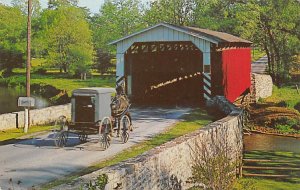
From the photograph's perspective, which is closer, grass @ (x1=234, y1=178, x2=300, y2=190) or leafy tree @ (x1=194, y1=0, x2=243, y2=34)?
grass @ (x1=234, y1=178, x2=300, y2=190)

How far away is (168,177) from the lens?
11.7 metres

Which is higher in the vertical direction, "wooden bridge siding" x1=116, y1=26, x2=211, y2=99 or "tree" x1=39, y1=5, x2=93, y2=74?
"tree" x1=39, y1=5, x2=93, y2=74

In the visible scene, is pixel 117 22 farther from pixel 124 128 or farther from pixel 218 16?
pixel 124 128

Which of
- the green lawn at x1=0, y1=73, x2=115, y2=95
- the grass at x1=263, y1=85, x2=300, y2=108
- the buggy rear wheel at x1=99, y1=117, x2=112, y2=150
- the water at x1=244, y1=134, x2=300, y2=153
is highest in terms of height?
the green lawn at x1=0, y1=73, x2=115, y2=95

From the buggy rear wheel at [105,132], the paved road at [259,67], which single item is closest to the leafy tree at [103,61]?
the paved road at [259,67]

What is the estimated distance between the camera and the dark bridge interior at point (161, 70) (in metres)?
29.3

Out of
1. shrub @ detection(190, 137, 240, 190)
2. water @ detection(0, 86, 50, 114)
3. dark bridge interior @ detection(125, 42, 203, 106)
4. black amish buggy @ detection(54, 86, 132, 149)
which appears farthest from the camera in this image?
water @ detection(0, 86, 50, 114)

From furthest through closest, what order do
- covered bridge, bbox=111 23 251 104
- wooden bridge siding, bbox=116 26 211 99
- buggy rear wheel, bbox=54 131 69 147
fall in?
covered bridge, bbox=111 23 251 104
wooden bridge siding, bbox=116 26 211 99
buggy rear wheel, bbox=54 131 69 147

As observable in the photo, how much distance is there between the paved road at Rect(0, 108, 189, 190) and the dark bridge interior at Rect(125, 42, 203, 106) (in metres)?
9.71

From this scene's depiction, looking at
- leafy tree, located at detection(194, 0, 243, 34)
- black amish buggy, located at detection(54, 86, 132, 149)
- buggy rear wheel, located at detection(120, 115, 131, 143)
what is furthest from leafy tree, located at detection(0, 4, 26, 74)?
black amish buggy, located at detection(54, 86, 132, 149)

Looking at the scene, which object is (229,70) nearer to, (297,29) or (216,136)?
(297,29)

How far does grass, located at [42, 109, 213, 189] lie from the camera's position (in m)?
12.0

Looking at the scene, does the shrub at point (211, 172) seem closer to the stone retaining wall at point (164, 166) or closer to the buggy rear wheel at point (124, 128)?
the stone retaining wall at point (164, 166)

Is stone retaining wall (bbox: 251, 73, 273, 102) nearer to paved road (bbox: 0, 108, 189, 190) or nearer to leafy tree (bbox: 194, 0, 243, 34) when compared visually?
leafy tree (bbox: 194, 0, 243, 34)
